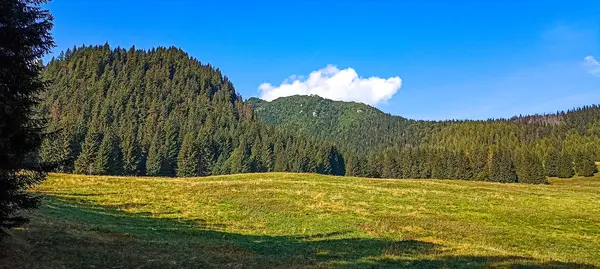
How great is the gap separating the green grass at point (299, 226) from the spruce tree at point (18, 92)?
117 inches

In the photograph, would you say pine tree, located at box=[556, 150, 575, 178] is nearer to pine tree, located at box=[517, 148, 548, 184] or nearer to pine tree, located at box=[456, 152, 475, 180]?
pine tree, located at box=[517, 148, 548, 184]

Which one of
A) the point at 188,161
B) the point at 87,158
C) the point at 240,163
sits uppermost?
the point at 240,163

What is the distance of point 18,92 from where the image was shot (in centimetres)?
1488

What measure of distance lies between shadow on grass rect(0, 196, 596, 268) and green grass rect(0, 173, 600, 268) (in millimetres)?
76

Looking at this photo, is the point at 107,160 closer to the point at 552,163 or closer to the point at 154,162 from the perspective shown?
the point at 154,162

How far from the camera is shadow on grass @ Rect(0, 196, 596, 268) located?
17328 millimetres

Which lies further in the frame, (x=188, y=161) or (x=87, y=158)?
(x=188, y=161)

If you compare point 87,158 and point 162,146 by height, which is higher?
point 162,146

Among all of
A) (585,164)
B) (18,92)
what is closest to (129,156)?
(18,92)

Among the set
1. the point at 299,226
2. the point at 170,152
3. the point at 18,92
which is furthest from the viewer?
the point at 170,152

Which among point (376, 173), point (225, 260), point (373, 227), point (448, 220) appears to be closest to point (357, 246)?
point (373, 227)

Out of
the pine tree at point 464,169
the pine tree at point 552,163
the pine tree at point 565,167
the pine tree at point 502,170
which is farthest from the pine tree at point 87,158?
the pine tree at point 552,163

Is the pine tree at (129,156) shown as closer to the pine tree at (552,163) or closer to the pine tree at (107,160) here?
the pine tree at (107,160)

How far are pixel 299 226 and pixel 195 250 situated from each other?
12459 millimetres
